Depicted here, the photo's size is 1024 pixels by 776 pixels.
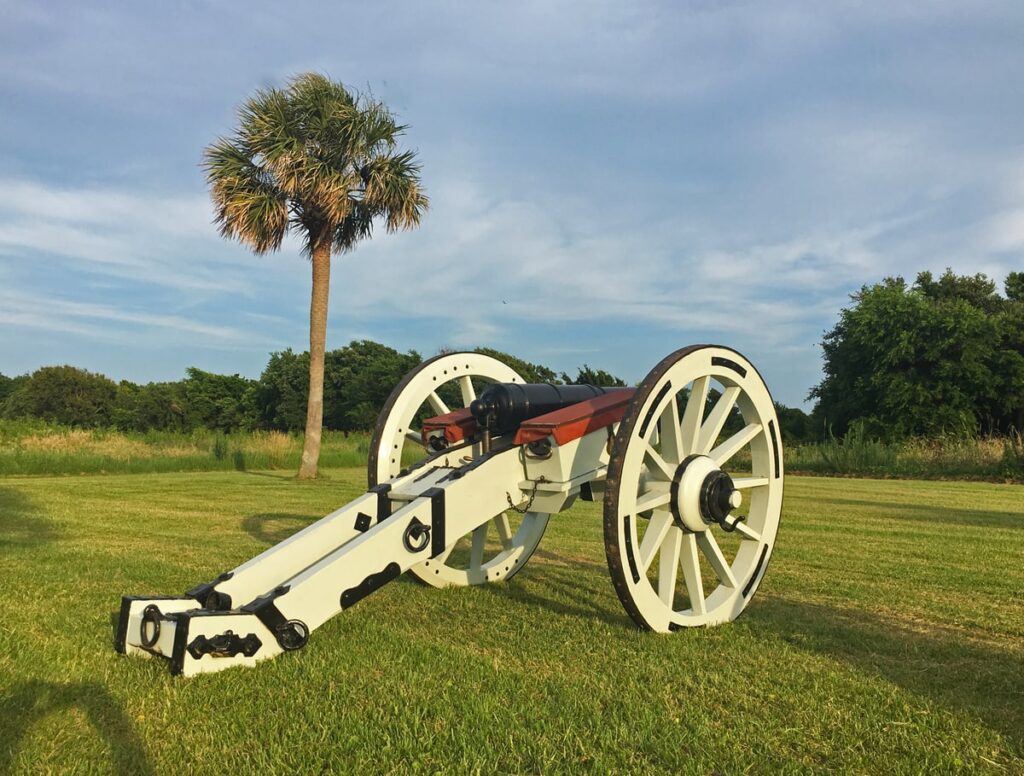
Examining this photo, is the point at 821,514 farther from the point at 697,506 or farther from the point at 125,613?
the point at 125,613

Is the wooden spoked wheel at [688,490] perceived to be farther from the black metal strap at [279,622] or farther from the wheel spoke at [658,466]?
the black metal strap at [279,622]

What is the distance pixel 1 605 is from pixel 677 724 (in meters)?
3.67

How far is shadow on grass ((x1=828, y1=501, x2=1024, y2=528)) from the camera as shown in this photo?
10.2 m

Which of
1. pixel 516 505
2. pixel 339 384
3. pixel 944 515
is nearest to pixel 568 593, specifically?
pixel 516 505

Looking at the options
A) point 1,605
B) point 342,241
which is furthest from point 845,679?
point 342,241

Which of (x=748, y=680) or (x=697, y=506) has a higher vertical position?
(x=697, y=506)

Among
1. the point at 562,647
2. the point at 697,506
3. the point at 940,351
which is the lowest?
the point at 562,647

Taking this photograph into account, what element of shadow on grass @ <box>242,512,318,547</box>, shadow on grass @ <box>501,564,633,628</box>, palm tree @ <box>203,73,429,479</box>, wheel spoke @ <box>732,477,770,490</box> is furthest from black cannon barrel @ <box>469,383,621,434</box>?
palm tree @ <box>203,73,429,479</box>

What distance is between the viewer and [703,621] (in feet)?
14.0

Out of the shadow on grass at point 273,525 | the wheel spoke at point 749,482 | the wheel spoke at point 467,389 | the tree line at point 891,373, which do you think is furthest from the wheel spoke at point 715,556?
the tree line at point 891,373

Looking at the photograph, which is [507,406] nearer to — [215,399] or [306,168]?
[306,168]

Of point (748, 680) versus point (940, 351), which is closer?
point (748, 680)

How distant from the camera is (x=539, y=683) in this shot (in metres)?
3.28

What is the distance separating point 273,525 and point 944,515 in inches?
353
